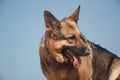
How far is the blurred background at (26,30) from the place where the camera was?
2.24m

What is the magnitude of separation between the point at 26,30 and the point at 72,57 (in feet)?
1.56

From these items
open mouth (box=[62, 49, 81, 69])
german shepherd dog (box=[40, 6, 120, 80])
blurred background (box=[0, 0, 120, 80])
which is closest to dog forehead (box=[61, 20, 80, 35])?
german shepherd dog (box=[40, 6, 120, 80])

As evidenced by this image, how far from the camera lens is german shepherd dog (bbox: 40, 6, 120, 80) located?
6.24 ft

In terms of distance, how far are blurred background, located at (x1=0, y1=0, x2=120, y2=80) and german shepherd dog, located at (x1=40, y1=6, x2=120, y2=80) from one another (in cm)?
18

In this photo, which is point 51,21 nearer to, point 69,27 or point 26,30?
point 69,27

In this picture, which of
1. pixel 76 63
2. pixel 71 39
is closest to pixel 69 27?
pixel 71 39

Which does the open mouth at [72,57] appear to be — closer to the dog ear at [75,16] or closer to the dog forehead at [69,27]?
the dog forehead at [69,27]

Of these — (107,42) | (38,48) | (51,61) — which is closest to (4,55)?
(38,48)

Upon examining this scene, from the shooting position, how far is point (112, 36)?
7.72 feet

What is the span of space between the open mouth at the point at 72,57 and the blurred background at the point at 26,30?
30 cm

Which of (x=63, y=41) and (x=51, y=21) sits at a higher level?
(x=51, y=21)

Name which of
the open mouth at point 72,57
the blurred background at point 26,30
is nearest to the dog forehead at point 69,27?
the open mouth at point 72,57

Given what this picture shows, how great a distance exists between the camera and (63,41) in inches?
74.2

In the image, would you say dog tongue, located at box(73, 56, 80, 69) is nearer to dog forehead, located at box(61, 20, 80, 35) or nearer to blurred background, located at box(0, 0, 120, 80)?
dog forehead, located at box(61, 20, 80, 35)
